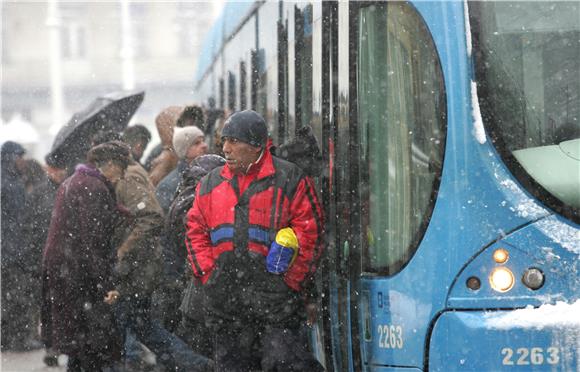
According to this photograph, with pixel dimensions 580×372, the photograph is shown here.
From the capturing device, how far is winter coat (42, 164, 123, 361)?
275 inches

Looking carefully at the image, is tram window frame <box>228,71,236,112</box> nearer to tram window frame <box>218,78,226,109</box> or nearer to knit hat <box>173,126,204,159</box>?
tram window frame <box>218,78,226,109</box>

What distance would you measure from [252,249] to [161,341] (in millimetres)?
2249

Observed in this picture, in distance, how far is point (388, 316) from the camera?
5543mm

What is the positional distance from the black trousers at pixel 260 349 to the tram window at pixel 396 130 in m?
0.55

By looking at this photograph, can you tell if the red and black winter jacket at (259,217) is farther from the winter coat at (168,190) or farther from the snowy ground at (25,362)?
the snowy ground at (25,362)

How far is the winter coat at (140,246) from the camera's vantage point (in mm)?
7168

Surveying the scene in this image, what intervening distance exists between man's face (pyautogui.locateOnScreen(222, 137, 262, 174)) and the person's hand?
5.67 feet

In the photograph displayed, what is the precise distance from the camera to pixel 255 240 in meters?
5.70

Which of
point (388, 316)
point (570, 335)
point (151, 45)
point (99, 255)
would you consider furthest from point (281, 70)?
point (151, 45)

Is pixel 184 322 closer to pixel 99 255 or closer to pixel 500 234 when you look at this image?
pixel 99 255

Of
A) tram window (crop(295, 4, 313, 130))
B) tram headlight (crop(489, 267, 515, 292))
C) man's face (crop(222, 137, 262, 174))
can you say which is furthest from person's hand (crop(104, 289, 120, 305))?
tram headlight (crop(489, 267, 515, 292))

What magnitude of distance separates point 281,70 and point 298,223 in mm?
1694

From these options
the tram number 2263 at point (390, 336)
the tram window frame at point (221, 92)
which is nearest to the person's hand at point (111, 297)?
the tram number 2263 at point (390, 336)

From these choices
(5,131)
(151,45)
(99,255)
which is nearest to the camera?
(99,255)
